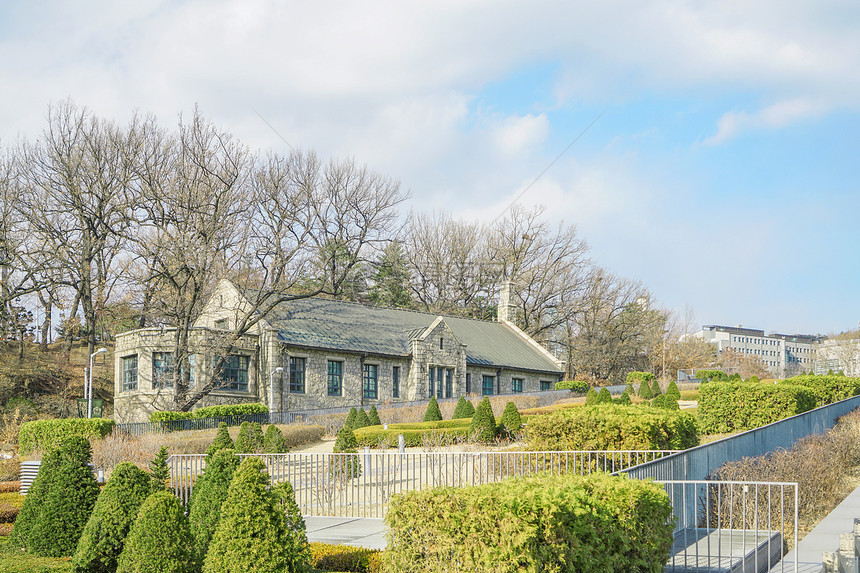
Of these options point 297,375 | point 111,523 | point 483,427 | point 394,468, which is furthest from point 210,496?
point 297,375

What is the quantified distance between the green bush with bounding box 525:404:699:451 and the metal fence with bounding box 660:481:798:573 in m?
1.78

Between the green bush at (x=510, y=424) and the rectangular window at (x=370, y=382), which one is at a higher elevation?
the rectangular window at (x=370, y=382)

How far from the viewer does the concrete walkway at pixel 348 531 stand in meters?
12.8

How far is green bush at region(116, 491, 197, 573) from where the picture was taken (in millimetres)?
8672

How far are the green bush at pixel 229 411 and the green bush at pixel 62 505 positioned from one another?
21981 millimetres

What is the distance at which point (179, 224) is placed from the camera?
4056 centimetres

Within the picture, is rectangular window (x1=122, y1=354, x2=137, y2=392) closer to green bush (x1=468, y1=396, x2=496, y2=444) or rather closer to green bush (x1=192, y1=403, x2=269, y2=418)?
green bush (x1=192, y1=403, x2=269, y2=418)

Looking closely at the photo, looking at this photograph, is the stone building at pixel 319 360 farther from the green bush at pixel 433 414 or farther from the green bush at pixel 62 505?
the green bush at pixel 62 505

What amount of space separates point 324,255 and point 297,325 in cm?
1715

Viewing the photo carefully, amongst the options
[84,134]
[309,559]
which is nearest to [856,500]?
[309,559]

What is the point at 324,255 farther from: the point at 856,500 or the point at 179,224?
the point at 856,500

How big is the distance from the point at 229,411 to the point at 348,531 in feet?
72.3

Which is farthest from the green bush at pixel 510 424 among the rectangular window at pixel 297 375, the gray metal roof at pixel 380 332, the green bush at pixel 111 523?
the green bush at pixel 111 523

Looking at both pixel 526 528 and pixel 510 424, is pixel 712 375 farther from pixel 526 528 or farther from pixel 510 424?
pixel 526 528
